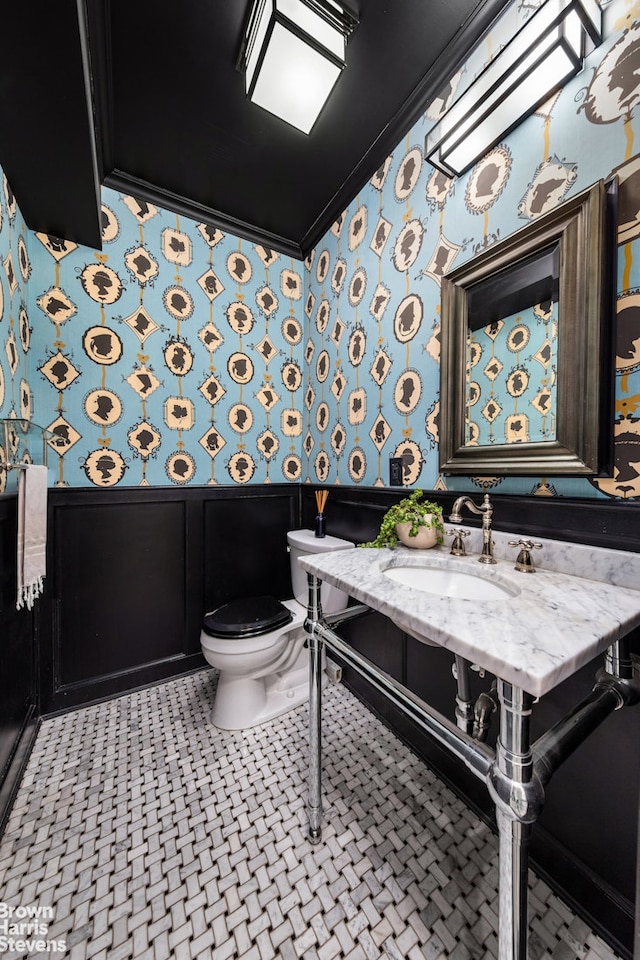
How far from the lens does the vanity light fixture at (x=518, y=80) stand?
2.86 feet

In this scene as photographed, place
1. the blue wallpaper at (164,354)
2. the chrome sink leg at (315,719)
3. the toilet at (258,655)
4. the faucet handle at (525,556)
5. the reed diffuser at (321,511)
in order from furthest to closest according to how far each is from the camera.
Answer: the reed diffuser at (321,511)
the blue wallpaper at (164,354)
the toilet at (258,655)
the chrome sink leg at (315,719)
the faucet handle at (525,556)

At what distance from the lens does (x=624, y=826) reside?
0.81 metres

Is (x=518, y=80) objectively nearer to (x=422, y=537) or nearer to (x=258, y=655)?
(x=422, y=537)

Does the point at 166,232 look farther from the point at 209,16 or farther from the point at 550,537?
the point at 550,537

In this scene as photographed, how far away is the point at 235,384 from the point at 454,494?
4.46 ft

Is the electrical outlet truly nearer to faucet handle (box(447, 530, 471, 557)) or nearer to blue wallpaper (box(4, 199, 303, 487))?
faucet handle (box(447, 530, 471, 557))

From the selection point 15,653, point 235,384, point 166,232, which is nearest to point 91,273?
point 166,232

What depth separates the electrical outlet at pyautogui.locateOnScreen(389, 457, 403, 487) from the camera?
4.81 feet

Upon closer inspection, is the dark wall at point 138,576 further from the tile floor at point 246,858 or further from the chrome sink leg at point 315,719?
the chrome sink leg at point 315,719

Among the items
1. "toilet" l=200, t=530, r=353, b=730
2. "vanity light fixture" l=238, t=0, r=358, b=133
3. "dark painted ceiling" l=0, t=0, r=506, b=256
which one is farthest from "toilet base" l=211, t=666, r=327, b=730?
"vanity light fixture" l=238, t=0, r=358, b=133

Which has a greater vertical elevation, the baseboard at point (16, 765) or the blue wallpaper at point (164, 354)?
the blue wallpaper at point (164, 354)

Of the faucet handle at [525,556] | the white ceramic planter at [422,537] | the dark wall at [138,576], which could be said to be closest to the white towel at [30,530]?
the dark wall at [138,576]

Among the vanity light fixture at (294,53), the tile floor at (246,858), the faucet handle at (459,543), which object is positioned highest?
the vanity light fixture at (294,53)

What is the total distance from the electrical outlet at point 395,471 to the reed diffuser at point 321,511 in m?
0.50
